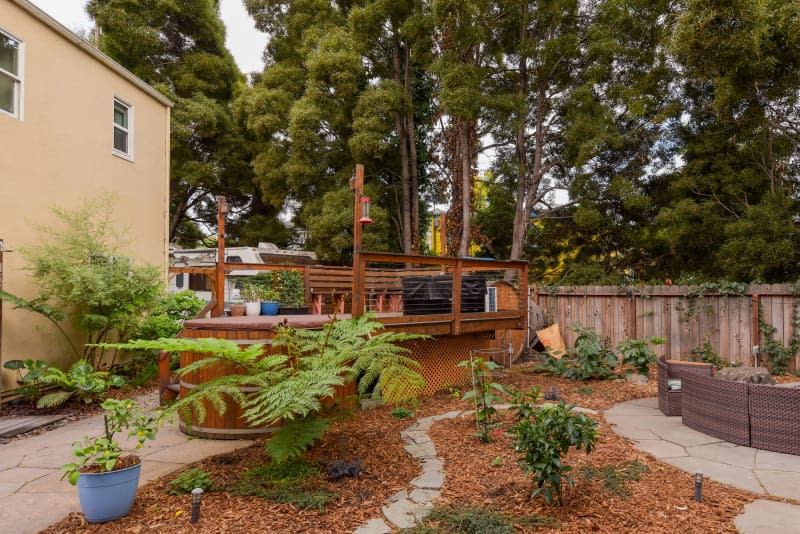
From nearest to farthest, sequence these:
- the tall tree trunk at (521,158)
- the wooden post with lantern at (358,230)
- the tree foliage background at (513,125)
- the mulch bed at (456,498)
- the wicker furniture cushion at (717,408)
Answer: the mulch bed at (456,498) → the wicker furniture cushion at (717,408) → the wooden post with lantern at (358,230) → the tree foliage background at (513,125) → the tall tree trunk at (521,158)

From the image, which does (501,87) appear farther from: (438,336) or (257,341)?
(257,341)

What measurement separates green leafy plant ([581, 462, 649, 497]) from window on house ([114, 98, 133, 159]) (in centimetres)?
799

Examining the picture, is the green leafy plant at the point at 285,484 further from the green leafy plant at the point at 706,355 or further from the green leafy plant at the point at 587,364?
the green leafy plant at the point at 706,355

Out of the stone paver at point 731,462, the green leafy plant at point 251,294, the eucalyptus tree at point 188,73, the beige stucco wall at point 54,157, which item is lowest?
the stone paver at point 731,462

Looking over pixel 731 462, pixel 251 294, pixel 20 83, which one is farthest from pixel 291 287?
pixel 731 462

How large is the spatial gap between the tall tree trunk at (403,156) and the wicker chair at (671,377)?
906 centimetres

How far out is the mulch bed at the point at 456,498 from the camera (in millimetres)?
2740

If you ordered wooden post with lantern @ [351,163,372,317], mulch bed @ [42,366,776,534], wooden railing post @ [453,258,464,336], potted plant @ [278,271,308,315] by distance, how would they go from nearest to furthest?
mulch bed @ [42,366,776,534] < wooden post with lantern @ [351,163,372,317] < wooden railing post @ [453,258,464,336] < potted plant @ [278,271,308,315]

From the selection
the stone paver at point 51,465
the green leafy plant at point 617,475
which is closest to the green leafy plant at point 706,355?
the green leafy plant at point 617,475

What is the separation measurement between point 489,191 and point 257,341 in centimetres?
1111

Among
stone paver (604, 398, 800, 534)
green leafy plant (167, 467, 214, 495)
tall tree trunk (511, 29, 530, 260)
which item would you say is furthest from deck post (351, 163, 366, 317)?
tall tree trunk (511, 29, 530, 260)

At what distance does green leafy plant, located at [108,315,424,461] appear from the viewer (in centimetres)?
300

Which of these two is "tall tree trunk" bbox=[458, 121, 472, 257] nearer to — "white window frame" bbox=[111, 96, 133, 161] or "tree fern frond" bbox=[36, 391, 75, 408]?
"white window frame" bbox=[111, 96, 133, 161]

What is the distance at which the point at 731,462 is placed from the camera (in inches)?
148
